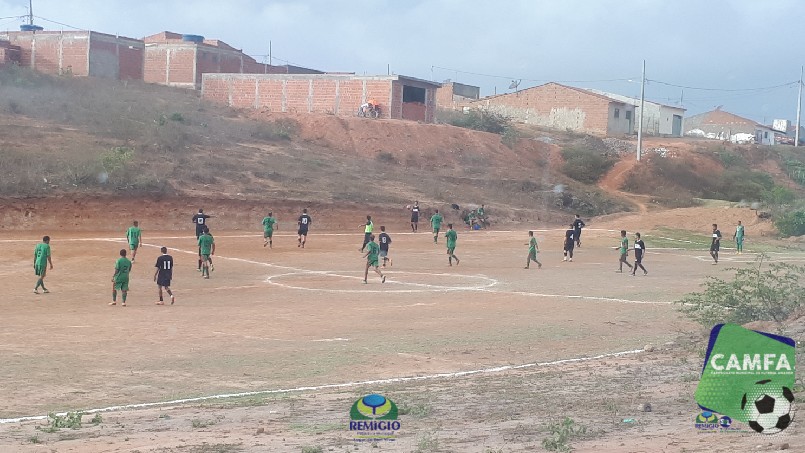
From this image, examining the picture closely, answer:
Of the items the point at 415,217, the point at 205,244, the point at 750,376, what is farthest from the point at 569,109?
the point at 750,376

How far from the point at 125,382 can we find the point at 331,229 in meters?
34.1

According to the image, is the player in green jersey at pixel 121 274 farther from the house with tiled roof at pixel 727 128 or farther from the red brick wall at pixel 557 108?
the house with tiled roof at pixel 727 128

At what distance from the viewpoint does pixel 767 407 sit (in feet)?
27.8

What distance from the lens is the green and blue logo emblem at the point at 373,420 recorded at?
10164 mm

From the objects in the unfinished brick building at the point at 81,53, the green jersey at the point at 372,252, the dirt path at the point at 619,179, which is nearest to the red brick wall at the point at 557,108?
the dirt path at the point at 619,179

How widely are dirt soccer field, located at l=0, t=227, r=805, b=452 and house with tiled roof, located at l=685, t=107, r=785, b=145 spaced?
252 feet

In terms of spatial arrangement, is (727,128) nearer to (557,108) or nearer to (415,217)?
(557,108)

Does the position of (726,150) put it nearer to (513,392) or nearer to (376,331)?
(376,331)

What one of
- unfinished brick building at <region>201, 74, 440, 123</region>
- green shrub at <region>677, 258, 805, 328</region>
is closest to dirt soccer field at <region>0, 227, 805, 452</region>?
green shrub at <region>677, 258, 805, 328</region>

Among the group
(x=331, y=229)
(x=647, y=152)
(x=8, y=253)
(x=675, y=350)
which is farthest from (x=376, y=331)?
(x=647, y=152)

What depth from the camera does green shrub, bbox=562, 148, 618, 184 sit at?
70.8 meters

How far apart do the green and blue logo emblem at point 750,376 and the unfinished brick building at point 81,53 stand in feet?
228

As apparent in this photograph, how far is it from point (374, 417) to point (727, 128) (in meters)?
112

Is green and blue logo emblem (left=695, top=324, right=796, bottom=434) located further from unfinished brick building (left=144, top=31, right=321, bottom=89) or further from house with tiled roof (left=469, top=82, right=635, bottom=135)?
house with tiled roof (left=469, top=82, right=635, bottom=135)
